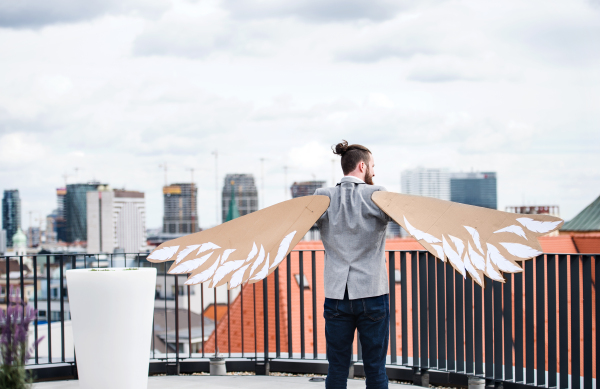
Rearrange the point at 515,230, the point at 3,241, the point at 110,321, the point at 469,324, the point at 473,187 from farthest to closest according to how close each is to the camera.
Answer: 1. the point at 3,241
2. the point at 473,187
3. the point at 469,324
4. the point at 110,321
5. the point at 515,230

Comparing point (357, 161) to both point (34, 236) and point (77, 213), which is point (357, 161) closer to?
point (77, 213)

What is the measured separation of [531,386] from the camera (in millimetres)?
4184

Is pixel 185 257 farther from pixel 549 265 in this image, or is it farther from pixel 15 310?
pixel 549 265

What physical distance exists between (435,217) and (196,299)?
73.5m

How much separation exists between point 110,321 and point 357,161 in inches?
75.9

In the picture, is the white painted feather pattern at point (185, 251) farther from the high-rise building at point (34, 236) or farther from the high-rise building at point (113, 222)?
the high-rise building at point (34, 236)

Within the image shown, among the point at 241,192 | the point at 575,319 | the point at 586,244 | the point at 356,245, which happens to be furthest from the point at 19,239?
the point at 356,245

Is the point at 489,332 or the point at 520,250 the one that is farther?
the point at 489,332

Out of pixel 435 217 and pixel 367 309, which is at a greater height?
pixel 435 217

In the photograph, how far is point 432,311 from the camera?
4.71m

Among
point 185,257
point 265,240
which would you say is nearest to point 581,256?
point 265,240

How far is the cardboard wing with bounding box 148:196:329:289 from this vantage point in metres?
3.04

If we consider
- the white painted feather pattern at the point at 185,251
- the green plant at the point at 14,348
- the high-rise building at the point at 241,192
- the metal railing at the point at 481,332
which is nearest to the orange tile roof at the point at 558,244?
the metal railing at the point at 481,332

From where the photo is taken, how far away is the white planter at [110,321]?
12.2 ft
